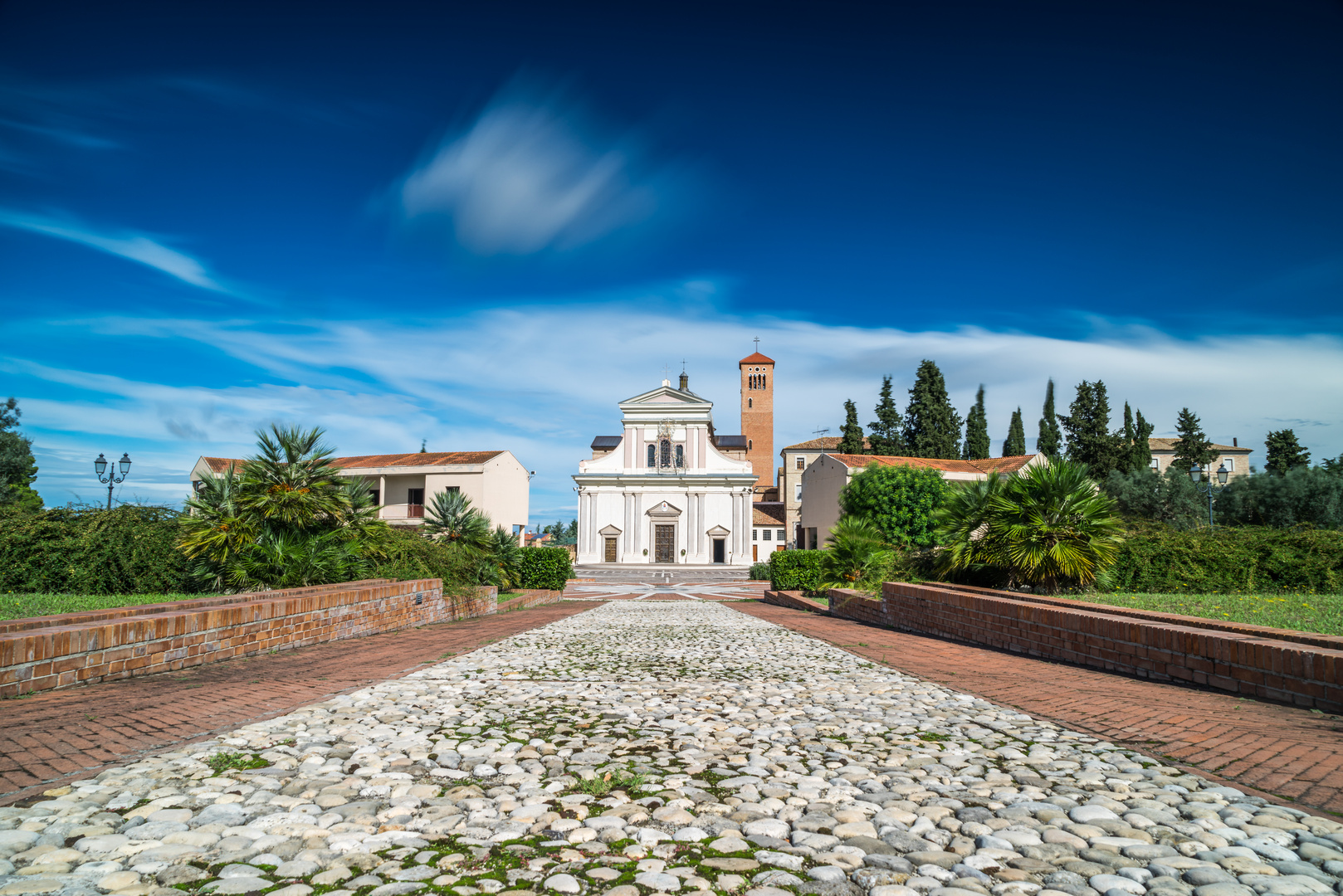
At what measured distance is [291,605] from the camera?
27.1 ft

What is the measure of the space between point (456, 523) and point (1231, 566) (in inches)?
627

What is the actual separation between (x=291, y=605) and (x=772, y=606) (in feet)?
47.2

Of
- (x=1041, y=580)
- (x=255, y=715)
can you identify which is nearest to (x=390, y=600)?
(x=255, y=715)

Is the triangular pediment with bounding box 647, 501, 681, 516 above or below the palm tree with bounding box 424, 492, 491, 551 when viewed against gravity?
above

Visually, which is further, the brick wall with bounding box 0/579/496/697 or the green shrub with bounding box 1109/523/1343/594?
the green shrub with bounding box 1109/523/1343/594

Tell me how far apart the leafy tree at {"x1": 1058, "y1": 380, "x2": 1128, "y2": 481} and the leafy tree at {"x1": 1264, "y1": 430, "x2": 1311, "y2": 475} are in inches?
378

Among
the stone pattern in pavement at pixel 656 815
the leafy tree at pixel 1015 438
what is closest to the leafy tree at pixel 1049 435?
the leafy tree at pixel 1015 438

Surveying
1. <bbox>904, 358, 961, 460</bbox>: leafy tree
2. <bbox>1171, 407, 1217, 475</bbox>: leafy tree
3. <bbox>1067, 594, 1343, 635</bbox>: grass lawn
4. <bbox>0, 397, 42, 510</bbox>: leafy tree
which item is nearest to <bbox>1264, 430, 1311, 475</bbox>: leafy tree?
<bbox>1171, 407, 1217, 475</bbox>: leafy tree

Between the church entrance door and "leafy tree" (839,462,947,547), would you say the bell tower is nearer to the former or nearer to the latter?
the church entrance door

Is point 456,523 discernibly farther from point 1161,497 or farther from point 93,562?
point 1161,497

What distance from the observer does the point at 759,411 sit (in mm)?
71750

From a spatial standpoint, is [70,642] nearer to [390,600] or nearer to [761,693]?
[761,693]

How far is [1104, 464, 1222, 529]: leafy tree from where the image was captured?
39500 mm

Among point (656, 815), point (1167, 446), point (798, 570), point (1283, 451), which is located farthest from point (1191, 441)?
point (656, 815)
